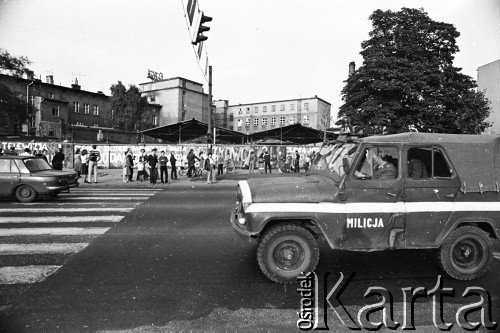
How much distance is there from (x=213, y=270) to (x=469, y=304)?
3554 millimetres

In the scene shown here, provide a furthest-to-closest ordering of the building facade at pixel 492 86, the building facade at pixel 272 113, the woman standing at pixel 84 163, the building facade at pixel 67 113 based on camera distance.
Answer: the building facade at pixel 272 113 → the building facade at pixel 67 113 → the building facade at pixel 492 86 → the woman standing at pixel 84 163

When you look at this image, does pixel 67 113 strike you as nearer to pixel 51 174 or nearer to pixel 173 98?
pixel 173 98

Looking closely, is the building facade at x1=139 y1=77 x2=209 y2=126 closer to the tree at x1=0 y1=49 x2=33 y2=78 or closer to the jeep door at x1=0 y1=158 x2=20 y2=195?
the tree at x1=0 y1=49 x2=33 y2=78

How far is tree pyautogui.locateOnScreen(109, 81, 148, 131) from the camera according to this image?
53812 mm

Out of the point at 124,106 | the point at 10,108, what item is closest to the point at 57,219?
the point at 10,108

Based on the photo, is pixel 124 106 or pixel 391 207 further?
pixel 124 106

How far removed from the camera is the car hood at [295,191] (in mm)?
4551

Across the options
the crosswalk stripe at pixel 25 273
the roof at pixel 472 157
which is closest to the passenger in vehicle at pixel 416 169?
the roof at pixel 472 157

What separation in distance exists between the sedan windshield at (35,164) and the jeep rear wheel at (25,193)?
2.10ft

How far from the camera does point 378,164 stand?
15.5 ft

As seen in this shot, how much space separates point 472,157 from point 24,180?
40.6ft

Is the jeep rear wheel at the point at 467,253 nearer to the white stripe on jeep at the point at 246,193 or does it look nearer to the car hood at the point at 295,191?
the car hood at the point at 295,191

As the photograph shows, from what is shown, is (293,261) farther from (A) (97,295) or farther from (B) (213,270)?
(A) (97,295)

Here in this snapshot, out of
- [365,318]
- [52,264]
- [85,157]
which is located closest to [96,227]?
[52,264]
